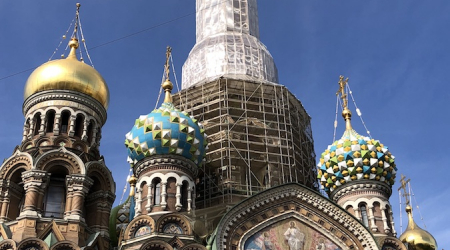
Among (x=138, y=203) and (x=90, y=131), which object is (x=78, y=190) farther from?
(x=90, y=131)

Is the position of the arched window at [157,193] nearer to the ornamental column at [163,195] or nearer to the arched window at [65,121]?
the ornamental column at [163,195]

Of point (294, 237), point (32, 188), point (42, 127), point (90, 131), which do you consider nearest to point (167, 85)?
point (90, 131)

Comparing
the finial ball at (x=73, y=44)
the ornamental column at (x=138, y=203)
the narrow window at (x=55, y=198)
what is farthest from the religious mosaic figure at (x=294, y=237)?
the finial ball at (x=73, y=44)

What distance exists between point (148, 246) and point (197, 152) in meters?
2.78

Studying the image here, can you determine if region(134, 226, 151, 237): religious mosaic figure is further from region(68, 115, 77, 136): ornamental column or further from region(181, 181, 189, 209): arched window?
region(68, 115, 77, 136): ornamental column

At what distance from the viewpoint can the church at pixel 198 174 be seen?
14141 mm

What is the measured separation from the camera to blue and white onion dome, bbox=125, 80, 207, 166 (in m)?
14.9

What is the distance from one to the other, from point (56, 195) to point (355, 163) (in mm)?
6951

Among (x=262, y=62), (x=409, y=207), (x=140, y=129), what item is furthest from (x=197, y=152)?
(x=409, y=207)

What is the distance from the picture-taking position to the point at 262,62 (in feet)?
68.1

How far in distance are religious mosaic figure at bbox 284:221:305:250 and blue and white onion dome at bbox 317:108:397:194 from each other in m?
2.40

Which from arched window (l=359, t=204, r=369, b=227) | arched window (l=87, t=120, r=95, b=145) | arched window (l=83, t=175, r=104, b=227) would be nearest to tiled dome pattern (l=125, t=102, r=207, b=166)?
arched window (l=83, t=175, r=104, b=227)

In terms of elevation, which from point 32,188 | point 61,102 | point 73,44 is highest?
point 73,44

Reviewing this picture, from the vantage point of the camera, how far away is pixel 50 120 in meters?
16.7
